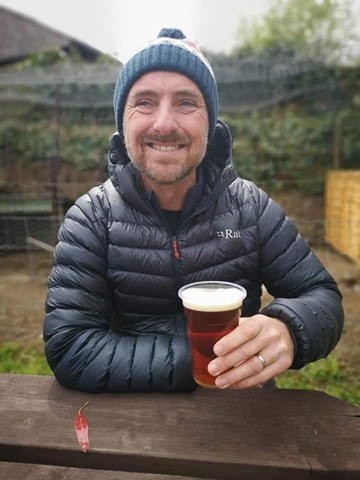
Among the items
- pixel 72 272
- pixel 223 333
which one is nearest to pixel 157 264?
pixel 72 272

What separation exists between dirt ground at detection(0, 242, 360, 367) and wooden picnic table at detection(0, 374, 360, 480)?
3227 millimetres

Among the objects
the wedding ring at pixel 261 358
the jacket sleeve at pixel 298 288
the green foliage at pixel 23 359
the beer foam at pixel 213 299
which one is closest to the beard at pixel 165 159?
the jacket sleeve at pixel 298 288

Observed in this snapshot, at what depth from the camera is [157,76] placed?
145 centimetres

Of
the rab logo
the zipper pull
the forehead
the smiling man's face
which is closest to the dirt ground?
the rab logo

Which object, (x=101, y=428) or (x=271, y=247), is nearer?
(x=101, y=428)

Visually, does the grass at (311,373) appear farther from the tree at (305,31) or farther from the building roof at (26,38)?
the building roof at (26,38)

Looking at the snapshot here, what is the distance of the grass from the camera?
3.35m

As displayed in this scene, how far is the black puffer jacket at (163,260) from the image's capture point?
1.27 m

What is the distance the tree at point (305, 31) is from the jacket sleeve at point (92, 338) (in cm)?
946

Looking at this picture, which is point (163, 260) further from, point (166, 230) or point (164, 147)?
point (164, 147)

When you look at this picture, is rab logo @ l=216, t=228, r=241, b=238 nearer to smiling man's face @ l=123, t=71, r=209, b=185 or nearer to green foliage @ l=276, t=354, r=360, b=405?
smiling man's face @ l=123, t=71, r=209, b=185

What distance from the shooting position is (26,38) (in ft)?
52.1

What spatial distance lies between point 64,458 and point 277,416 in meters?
0.45

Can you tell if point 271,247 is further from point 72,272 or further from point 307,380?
point 307,380
